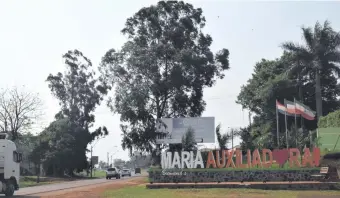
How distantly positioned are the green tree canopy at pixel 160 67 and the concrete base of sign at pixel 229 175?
58.3 ft

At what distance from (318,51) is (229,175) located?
26729 mm

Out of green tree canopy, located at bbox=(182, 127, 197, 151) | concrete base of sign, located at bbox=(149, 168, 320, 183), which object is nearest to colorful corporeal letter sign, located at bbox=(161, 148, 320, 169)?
concrete base of sign, located at bbox=(149, 168, 320, 183)

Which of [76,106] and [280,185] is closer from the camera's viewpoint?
[280,185]

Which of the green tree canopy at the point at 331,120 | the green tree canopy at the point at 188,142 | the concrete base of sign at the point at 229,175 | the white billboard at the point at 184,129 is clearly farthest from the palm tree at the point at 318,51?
the concrete base of sign at the point at 229,175

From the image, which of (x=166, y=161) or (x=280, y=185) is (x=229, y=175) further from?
(x=166, y=161)

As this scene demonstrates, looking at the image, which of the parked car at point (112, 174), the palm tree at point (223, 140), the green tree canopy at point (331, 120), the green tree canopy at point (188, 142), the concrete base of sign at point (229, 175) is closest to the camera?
the concrete base of sign at point (229, 175)

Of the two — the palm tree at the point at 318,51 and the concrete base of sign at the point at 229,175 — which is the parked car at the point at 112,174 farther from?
the concrete base of sign at the point at 229,175

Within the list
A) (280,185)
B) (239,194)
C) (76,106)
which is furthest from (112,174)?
(239,194)

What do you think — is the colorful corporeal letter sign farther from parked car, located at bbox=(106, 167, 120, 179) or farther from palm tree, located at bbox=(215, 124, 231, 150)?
parked car, located at bbox=(106, 167, 120, 179)

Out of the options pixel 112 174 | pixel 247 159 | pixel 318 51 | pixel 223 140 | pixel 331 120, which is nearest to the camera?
pixel 247 159

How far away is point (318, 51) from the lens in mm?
52219

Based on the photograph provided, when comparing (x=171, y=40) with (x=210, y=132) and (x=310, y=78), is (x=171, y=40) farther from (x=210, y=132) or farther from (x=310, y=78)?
(x=310, y=78)

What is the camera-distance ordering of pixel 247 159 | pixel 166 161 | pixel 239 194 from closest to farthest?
pixel 239 194 < pixel 247 159 < pixel 166 161

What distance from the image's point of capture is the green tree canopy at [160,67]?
2024 inches
